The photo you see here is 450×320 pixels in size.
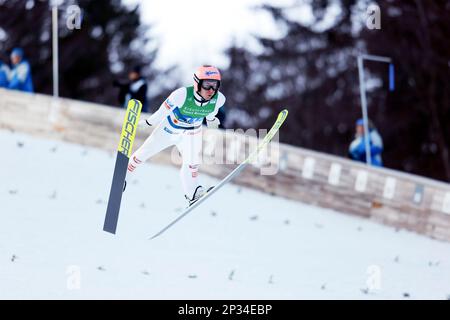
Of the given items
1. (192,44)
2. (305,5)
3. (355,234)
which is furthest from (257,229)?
(192,44)

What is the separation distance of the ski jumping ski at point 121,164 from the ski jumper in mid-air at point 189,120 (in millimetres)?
246

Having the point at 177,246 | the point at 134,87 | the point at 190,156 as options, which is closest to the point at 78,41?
the point at 134,87

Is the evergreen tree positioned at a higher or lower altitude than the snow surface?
higher

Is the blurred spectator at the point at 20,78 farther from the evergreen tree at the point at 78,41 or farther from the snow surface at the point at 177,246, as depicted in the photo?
the evergreen tree at the point at 78,41

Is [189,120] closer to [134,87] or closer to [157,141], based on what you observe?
[157,141]

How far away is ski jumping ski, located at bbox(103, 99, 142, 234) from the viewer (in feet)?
27.0

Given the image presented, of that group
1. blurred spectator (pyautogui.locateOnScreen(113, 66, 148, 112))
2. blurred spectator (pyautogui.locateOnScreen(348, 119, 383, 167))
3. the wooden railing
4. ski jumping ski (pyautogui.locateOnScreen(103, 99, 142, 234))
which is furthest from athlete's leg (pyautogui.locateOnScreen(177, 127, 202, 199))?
blurred spectator (pyautogui.locateOnScreen(348, 119, 383, 167))

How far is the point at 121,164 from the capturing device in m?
8.43

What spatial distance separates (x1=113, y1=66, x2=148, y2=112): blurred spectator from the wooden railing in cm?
112

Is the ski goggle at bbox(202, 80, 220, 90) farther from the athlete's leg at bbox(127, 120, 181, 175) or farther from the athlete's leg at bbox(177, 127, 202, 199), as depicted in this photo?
the athlete's leg at bbox(127, 120, 181, 175)

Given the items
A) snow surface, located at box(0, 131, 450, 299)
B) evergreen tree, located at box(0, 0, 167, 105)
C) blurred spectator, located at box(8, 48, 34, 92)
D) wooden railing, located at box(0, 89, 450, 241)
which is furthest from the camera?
evergreen tree, located at box(0, 0, 167, 105)

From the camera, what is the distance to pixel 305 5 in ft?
104

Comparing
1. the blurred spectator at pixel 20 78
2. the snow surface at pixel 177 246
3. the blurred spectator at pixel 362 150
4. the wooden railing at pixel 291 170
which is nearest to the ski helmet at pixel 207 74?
the snow surface at pixel 177 246
